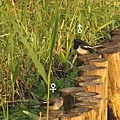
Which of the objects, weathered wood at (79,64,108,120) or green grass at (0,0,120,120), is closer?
weathered wood at (79,64,108,120)

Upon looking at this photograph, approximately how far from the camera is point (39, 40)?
14.8 ft

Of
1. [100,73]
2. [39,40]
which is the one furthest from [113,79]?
[39,40]

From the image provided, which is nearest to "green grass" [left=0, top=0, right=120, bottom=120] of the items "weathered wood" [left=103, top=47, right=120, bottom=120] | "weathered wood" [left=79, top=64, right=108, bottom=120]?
"weathered wood" [left=79, top=64, right=108, bottom=120]

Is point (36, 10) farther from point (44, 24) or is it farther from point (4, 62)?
point (4, 62)

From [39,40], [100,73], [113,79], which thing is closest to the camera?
[100,73]

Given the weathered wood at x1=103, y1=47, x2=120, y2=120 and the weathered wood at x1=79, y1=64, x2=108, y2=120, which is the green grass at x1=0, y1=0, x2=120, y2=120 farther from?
the weathered wood at x1=103, y1=47, x2=120, y2=120

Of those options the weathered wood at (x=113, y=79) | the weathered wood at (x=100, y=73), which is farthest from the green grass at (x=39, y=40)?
the weathered wood at (x=113, y=79)

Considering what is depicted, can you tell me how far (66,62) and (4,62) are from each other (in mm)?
691

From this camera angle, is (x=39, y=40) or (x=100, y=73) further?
(x=39, y=40)

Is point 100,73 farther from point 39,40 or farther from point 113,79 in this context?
point 39,40

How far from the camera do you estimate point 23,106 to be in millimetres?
3721

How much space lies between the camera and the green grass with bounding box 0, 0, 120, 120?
12.4 feet

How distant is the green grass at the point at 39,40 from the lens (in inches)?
149

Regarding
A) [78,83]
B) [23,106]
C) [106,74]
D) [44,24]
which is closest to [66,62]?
[44,24]
